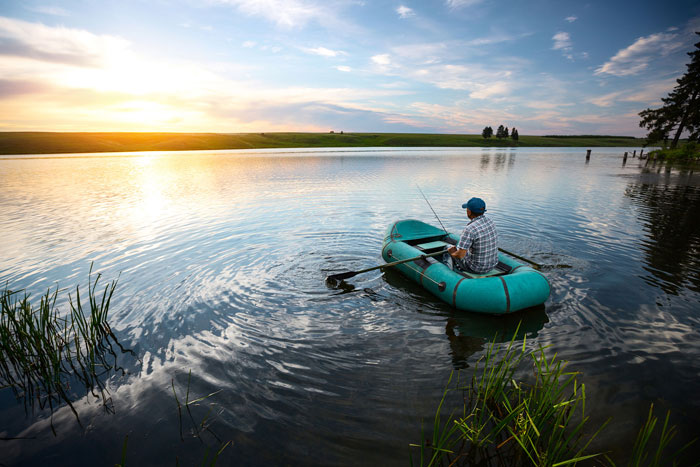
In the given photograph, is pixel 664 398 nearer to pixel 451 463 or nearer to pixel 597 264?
pixel 451 463

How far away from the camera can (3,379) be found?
4.51 meters

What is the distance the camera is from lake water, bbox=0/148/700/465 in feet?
Answer: 12.2

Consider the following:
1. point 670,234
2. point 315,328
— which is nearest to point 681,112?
point 670,234

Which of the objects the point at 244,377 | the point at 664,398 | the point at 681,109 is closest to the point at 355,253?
the point at 244,377

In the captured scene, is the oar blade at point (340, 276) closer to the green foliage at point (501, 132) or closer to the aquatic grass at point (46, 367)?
the aquatic grass at point (46, 367)

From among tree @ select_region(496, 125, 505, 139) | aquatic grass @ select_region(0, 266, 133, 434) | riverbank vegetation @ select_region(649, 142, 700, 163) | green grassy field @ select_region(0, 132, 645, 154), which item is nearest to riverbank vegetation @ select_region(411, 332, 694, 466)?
aquatic grass @ select_region(0, 266, 133, 434)

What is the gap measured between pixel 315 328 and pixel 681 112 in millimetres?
60241

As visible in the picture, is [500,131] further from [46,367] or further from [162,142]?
[46,367]

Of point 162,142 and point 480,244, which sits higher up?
point 162,142

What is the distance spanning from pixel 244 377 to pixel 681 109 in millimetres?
61962

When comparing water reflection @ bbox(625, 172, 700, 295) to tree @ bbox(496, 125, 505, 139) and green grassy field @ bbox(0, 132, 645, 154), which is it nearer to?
green grassy field @ bbox(0, 132, 645, 154)

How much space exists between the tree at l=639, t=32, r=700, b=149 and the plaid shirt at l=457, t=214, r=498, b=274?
178 feet

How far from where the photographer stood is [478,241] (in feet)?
20.7

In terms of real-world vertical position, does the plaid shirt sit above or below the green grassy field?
below
